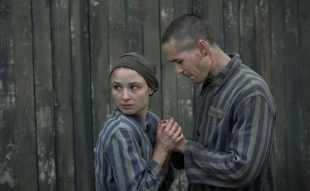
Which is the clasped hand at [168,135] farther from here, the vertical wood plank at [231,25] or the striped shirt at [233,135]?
the vertical wood plank at [231,25]

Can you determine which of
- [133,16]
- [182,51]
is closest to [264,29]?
[133,16]

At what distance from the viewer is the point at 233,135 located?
3.18 metres

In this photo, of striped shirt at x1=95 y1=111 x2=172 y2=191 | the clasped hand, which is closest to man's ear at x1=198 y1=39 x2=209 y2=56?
the clasped hand

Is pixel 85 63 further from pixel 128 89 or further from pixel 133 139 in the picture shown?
pixel 133 139

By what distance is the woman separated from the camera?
3115 mm

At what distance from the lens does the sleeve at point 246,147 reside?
10.2 feet

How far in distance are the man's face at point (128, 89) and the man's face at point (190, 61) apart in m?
0.20

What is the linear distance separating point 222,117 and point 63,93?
2.29 meters

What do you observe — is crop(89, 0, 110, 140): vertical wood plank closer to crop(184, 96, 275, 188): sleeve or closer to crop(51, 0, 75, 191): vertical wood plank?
crop(51, 0, 75, 191): vertical wood plank

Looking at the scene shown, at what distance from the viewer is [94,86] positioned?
5.32 m

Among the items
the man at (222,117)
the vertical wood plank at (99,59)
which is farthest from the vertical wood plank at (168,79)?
the man at (222,117)

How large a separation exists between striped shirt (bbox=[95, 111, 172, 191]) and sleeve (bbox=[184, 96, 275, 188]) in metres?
0.30

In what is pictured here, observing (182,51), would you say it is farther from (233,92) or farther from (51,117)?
(51,117)

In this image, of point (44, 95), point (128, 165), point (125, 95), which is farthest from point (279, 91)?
point (128, 165)
